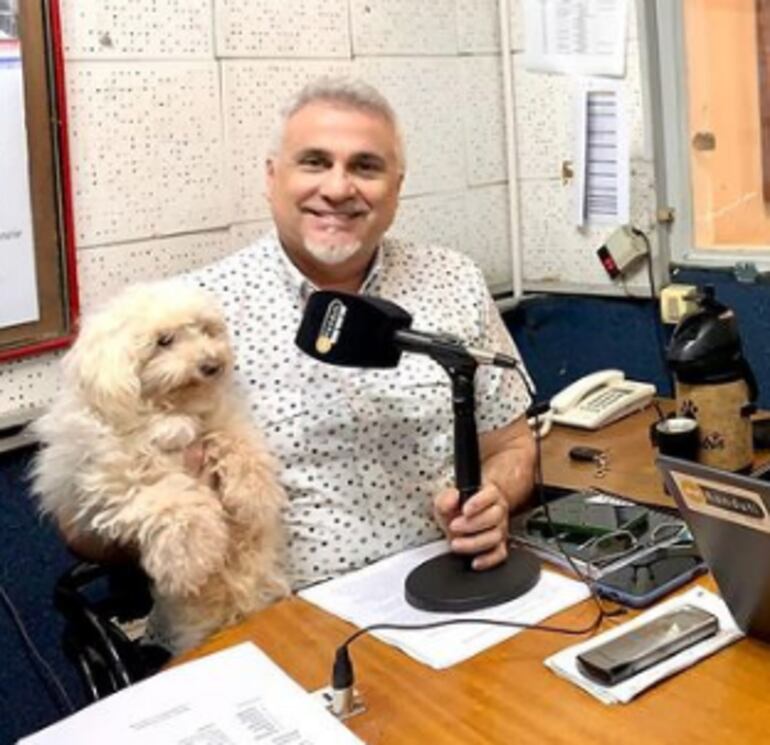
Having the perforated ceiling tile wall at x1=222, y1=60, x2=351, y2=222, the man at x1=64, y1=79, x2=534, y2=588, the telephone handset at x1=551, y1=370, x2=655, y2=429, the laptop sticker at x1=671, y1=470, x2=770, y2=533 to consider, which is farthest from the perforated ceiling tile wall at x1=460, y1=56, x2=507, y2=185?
the laptop sticker at x1=671, y1=470, x2=770, y2=533

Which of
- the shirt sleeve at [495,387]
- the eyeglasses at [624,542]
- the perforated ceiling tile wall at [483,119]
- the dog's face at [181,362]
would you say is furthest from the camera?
the perforated ceiling tile wall at [483,119]

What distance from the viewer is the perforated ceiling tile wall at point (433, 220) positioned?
2.64 metres

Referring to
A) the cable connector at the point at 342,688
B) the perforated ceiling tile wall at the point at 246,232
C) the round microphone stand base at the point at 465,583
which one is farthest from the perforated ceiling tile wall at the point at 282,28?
the cable connector at the point at 342,688

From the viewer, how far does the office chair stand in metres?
1.53

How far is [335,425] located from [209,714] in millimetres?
691

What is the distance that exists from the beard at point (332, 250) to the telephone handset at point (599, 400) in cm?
82

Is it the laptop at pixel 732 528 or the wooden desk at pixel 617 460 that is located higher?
the laptop at pixel 732 528

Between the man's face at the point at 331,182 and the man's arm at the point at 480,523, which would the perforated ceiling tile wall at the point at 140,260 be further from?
the man's arm at the point at 480,523

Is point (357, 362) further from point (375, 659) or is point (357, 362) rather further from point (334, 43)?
point (334, 43)

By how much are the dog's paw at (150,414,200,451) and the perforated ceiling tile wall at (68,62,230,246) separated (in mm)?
596

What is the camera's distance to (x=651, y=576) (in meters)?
1.42

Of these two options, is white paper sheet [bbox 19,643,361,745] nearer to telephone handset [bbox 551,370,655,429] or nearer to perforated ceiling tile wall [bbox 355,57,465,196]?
telephone handset [bbox 551,370,655,429]

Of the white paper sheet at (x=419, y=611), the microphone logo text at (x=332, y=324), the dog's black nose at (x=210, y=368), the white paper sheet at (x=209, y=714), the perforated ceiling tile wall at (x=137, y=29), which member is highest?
the perforated ceiling tile wall at (x=137, y=29)

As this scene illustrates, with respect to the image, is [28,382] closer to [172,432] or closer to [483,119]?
[172,432]
